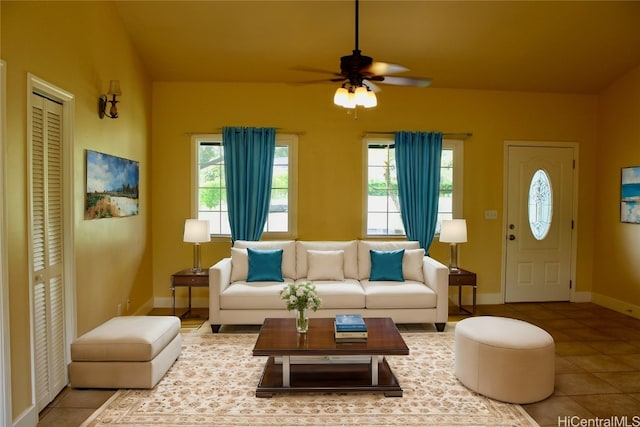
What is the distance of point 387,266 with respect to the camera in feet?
16.4

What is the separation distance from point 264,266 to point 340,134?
2015 mm

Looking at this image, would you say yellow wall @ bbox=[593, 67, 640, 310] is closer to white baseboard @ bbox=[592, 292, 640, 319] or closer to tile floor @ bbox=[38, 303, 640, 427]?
white baseboard @ bbox=[592, 292, 640, 319]

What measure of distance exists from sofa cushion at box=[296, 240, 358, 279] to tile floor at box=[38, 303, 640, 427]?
3.62 feet

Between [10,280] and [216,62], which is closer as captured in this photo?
[10,280]

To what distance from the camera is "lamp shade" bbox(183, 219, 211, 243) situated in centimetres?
508

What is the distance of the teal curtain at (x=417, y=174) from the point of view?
18.4 ft

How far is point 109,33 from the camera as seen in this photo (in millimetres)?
4254

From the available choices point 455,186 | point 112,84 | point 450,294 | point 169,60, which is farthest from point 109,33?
point 450,294

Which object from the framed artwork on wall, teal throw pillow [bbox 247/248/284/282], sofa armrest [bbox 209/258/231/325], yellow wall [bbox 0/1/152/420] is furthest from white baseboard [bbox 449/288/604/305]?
the framed artwork on wall

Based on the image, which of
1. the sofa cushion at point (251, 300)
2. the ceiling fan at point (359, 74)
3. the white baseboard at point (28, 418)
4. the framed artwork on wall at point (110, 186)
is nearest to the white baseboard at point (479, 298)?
the sofa cushion at point (251, 300)

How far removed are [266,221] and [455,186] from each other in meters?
2.53

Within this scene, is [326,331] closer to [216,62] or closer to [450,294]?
[450,294]

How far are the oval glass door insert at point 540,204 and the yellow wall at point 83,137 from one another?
5027 mm

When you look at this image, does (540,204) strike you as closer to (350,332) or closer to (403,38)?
(403,38)
